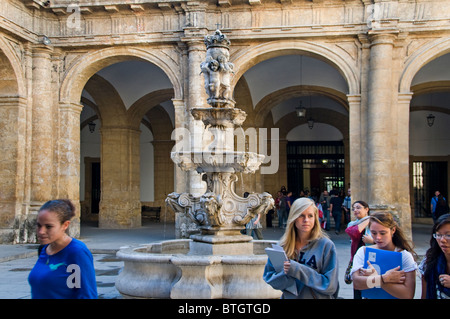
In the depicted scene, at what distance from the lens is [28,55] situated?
43.7 ft

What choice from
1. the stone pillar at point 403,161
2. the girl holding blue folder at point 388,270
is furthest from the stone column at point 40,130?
the girl holding blue folder at point 388,270

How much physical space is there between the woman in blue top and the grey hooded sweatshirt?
3.50ft

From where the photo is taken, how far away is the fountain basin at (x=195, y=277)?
5.82 metres

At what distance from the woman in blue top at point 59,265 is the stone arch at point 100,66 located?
1051cm

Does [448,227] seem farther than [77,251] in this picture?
Yes

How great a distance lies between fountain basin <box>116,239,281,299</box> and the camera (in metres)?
5.82

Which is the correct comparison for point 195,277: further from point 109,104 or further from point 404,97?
point 109,104

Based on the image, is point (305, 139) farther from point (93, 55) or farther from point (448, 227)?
point (448, 227)

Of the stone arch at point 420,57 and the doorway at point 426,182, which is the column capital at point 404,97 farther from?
the doorway at point 426,182

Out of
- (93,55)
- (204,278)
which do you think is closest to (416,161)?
(93,55)

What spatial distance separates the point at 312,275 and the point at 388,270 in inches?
19.4

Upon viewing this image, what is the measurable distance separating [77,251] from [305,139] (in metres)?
20.3

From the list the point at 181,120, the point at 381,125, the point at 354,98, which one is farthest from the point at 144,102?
the point at 381,125

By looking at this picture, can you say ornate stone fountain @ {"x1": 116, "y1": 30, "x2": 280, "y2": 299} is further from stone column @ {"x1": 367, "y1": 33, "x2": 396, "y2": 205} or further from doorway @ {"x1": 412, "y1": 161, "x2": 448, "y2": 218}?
doorway @ {"x1": 412, "y1": 161, "x2": 448, "y2": 218}
